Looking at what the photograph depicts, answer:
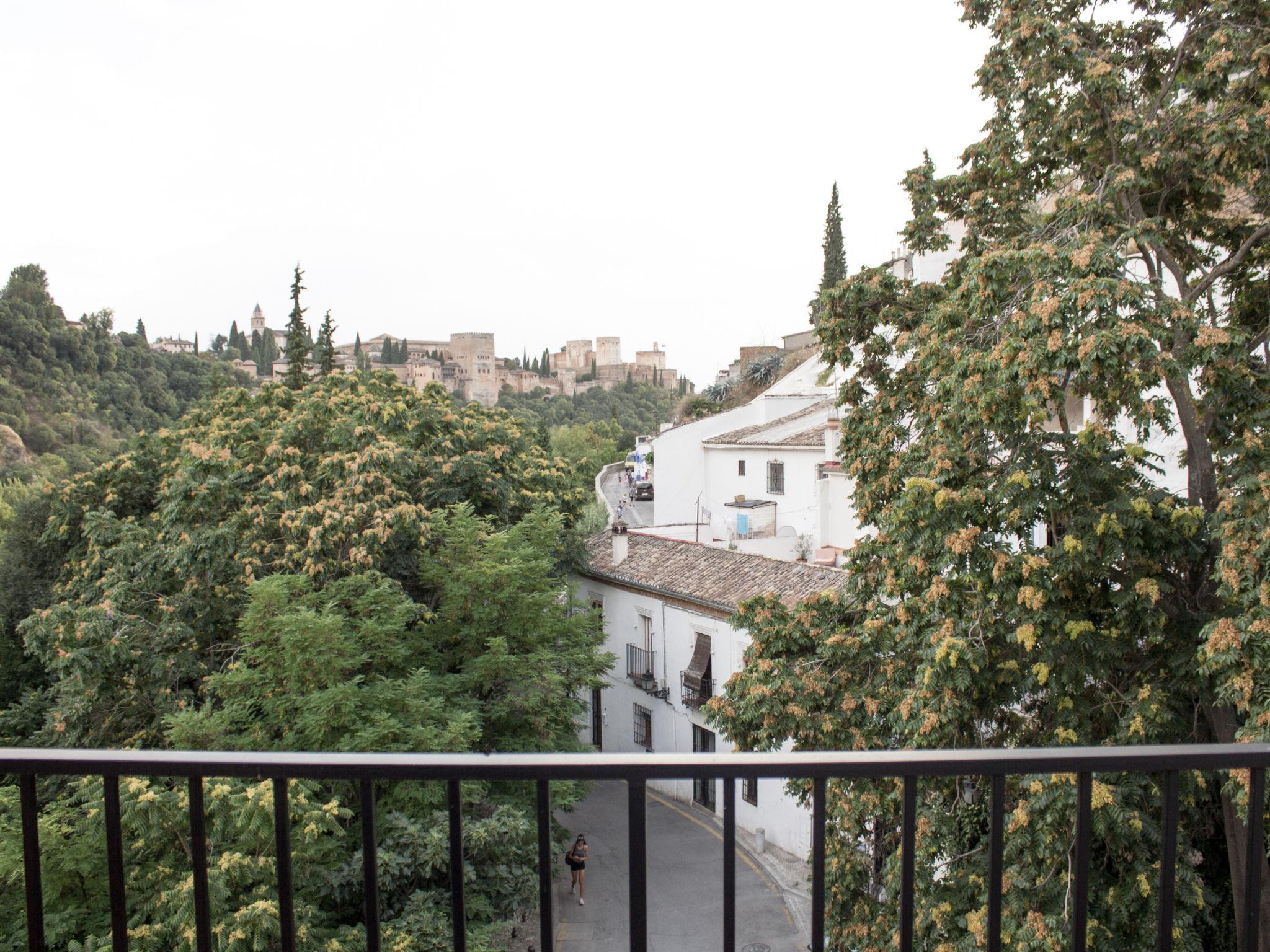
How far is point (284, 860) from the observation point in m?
1.64

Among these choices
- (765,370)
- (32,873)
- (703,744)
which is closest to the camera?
(32,873)

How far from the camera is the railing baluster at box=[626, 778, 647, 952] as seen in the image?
1.55 m

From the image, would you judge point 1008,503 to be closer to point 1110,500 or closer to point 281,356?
point 1110,500

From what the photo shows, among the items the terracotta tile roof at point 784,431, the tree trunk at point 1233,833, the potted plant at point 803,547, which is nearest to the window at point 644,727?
the potted plant at point 803,547

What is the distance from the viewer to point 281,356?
104m

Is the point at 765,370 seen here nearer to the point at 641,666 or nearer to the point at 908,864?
the point at 641,666

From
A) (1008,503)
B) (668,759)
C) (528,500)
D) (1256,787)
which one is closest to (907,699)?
(1008,503)

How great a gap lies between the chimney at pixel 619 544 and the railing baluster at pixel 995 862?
59.8 ft

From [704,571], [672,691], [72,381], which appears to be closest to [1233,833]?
[704,571]

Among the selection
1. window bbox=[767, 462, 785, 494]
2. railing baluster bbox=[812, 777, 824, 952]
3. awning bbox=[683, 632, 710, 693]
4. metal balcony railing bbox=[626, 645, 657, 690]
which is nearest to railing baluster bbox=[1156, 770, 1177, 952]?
railing baluster bbox=[812, 777, 824, 952]

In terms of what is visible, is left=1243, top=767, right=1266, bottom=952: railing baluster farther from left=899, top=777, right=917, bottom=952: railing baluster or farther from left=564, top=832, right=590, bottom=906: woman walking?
left=564, top=832, right=590, bottom=906: woman walking

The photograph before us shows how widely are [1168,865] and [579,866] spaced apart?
39.7 feet

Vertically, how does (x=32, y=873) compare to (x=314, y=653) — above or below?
above

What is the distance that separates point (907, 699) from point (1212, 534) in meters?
2.36
